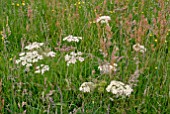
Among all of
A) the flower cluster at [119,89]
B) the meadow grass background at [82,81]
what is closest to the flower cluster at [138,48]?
the meadow grass background at [82,81]

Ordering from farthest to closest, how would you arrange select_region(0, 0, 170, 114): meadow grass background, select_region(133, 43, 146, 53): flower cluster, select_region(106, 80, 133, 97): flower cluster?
select_region(0, 0, 170, 114): meadow grass background, select_region(133, 43, 146, 53): flower cluster, select_region(106, 80, 133, 97): flower cluster

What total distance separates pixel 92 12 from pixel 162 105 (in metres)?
1.33

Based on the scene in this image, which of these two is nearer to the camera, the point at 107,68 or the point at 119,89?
the point at 119,89

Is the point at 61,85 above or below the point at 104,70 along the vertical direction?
below

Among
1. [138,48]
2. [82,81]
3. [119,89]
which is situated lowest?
[82,81]

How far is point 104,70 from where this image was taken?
189 cm

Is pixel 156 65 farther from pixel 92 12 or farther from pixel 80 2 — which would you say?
pixel 80 2

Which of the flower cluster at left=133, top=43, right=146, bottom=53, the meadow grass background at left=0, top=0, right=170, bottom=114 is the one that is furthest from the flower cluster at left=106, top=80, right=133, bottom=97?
the flower cluster at left=133, top=43, right=146, bottom=53

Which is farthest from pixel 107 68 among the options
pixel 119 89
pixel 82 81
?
pixel 82 81

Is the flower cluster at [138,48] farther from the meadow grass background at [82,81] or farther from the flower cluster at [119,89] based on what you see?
the flower cluster at [119,89]

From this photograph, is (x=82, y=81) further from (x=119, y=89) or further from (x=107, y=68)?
(x=119, y=89)

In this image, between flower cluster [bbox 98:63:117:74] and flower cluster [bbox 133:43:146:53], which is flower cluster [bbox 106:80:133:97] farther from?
flower cluster [bbox 133:43:146:53]

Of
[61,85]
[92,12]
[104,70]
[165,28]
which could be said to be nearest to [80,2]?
[92,12]

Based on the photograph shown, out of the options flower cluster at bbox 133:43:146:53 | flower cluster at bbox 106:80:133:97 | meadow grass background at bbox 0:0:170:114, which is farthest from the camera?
meadow grass background at bbox 0:0:170:114
